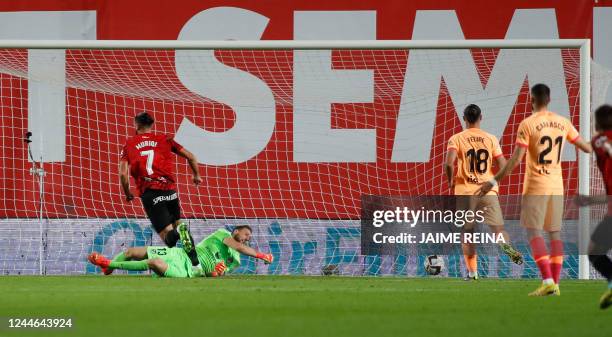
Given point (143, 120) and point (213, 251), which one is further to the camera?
point (213, 251)

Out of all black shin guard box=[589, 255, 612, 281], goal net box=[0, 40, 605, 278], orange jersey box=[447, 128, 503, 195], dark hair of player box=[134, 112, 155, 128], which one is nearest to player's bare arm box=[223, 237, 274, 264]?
dark hair of player box=[134, 112, 155, 128]

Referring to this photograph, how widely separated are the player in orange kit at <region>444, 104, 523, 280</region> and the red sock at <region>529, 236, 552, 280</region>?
226 cm

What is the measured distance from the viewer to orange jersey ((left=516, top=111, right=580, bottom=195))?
344 inches

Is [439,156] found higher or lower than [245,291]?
higher

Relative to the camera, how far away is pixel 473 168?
11148 millimetres

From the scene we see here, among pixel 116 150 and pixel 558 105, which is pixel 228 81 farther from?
pixel 558 105

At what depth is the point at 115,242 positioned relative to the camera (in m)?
14.9

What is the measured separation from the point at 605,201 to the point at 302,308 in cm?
212

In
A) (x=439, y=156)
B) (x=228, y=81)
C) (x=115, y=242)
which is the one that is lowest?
(x=115, y=242)

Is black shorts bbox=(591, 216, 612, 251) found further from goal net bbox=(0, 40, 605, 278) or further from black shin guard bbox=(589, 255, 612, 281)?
goal net bbox=(0, 40, 605, 278)

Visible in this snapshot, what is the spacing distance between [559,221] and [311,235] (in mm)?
6523

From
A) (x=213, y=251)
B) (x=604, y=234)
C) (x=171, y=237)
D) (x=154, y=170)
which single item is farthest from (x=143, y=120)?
(x=604, y=234)

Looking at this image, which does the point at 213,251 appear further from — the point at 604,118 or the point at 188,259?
the point at 604,118

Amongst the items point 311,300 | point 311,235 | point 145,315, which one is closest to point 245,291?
point 311,300
